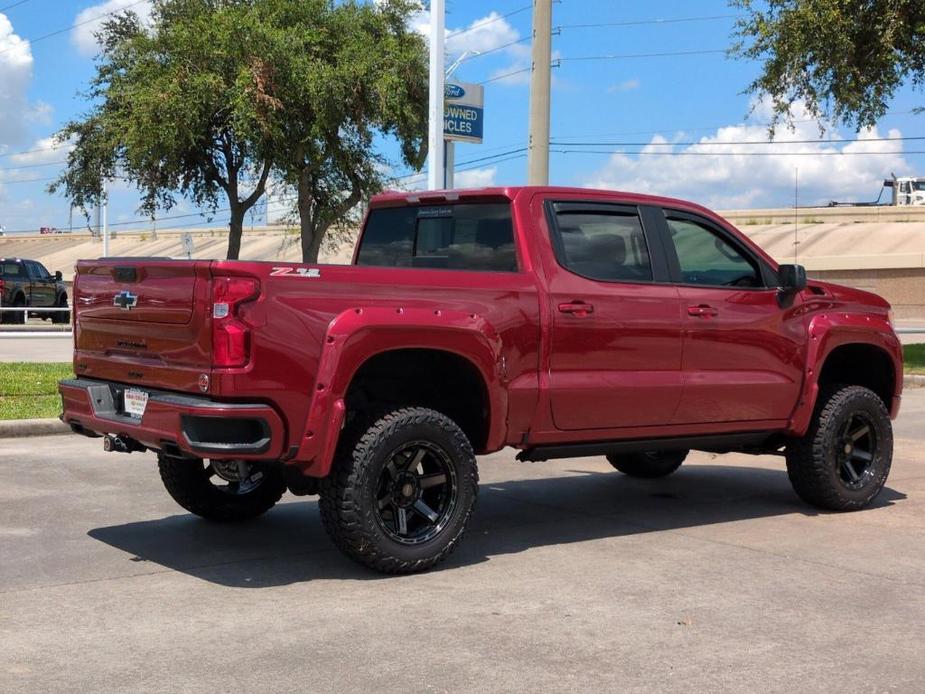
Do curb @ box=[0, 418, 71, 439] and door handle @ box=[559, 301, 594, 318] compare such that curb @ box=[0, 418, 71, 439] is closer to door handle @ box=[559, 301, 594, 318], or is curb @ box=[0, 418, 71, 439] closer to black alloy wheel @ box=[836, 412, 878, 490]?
door handle @ box=[559, 301, 594, 318]

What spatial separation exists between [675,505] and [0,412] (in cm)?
680

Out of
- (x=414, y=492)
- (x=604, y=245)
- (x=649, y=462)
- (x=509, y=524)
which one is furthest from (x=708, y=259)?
(x=414, y=492)

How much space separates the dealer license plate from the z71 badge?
960 millimetres

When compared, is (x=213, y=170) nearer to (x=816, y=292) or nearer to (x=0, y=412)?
(x=0, y=412)

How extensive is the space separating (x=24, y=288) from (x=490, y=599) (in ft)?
105

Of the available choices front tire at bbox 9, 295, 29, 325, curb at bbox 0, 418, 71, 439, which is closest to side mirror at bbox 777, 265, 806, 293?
curb at bbox 0, 418, 71, 439

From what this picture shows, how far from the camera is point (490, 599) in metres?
5.64

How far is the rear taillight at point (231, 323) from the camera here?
18.1 feet

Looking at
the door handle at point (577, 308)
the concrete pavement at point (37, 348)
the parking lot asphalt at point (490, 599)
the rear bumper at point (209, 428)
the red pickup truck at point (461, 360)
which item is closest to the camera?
the parking lot asphalt at point (490, 599)

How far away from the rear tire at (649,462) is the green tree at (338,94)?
22.9m

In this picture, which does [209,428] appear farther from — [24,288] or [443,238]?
[24,288]

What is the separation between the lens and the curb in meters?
10.9

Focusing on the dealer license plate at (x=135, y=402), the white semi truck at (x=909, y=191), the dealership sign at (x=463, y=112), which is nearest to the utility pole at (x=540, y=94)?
the dealership sign at (x=463, y=112)

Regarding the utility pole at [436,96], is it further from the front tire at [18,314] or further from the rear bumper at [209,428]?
the front tire at [18,314]
